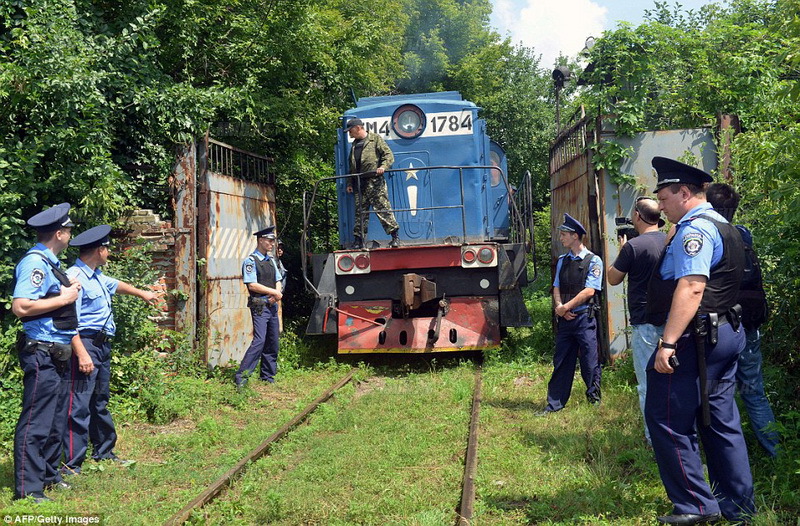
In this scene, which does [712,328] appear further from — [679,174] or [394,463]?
[394,463]

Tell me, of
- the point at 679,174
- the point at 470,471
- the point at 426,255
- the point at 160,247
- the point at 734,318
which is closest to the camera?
the point at 734,318

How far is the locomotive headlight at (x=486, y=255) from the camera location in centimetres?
923

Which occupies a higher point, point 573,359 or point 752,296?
point 752,296

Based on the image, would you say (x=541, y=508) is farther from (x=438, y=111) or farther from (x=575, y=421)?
(x=438, y=111)

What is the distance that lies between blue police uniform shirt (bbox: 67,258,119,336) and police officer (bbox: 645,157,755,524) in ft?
13.3

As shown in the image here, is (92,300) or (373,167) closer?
(92,300)

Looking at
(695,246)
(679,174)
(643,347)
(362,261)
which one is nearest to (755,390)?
(643,347)

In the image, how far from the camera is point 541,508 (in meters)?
4.44

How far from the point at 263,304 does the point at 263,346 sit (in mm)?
525

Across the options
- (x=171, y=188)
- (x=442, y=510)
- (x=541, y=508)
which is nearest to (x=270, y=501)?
(x=442, y=510)

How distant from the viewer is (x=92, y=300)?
5562 millimetres

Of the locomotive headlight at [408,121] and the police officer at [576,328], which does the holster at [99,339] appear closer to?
the police officer at [576,328]

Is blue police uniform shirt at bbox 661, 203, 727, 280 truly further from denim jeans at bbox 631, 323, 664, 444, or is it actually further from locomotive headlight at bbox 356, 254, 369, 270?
locomotive headlight at bbox 356, 254, 369, 270

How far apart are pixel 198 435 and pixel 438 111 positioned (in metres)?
5.78
